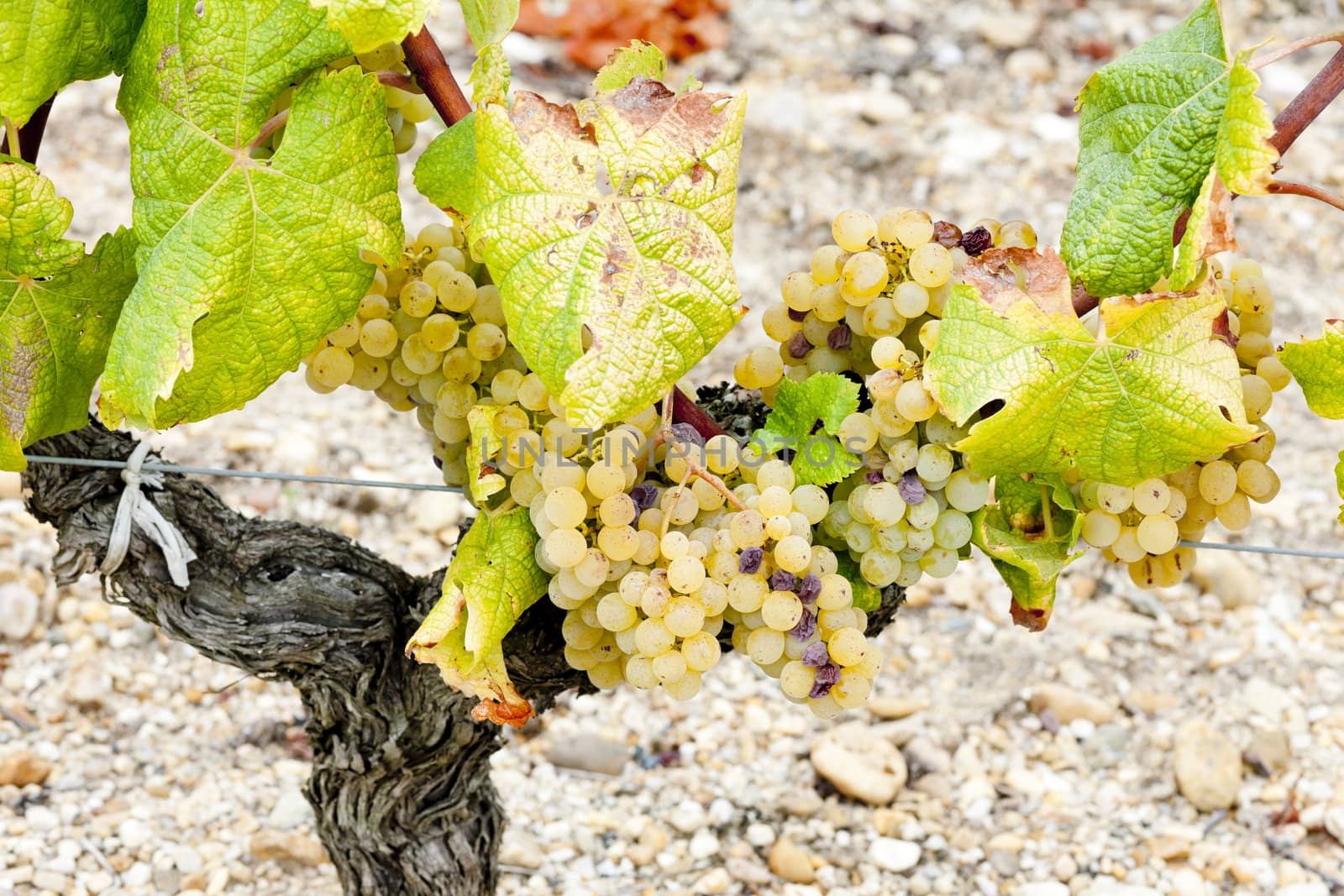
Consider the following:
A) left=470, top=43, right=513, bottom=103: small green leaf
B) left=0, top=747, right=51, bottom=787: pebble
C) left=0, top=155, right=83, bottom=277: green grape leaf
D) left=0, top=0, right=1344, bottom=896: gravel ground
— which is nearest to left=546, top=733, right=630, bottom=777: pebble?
left=0, top=0, right=1344, bottom=896: gravel ground

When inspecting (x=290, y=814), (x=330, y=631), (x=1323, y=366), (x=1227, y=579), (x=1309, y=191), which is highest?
(x=1309, y=191)

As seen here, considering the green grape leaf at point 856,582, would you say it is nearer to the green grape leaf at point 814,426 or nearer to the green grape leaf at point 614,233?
the green grape leaf at point 814,426

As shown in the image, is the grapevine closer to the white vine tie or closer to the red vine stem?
the red vine stem

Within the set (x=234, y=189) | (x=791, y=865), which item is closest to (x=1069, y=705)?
(x=791, y=865)

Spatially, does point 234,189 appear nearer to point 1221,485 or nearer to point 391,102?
point 391,102

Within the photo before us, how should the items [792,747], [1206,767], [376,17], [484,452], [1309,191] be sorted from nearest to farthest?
1. [376,17]
2. [1309,191]
3. [484,452]
4. [1206,767]
5. [792,747]

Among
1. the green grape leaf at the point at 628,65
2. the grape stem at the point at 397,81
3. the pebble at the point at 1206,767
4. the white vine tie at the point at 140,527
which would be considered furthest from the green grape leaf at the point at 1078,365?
the pebble at the point at 1206,767

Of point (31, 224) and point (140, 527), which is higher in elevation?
point (31, 224)
